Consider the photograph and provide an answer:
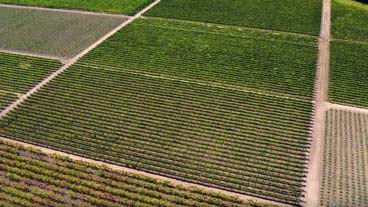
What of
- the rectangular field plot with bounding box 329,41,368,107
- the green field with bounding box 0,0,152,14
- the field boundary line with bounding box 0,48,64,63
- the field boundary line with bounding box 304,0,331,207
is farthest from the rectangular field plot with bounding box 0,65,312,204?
the green field with bounding box 0,0,152,14

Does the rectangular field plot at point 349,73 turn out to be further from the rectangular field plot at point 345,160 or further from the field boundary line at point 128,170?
the field boundary line at point 128,170

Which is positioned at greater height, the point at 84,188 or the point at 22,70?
the point at 22,70

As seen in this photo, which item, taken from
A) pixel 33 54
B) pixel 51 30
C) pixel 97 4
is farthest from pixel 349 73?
pixel 97 4

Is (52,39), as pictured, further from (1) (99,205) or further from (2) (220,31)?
(1) (99,205)

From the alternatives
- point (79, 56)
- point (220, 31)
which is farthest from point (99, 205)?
point (220, 31)

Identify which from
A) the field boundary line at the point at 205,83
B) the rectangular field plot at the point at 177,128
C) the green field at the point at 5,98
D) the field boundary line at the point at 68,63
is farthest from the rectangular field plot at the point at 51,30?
the green field at the point at 5,98

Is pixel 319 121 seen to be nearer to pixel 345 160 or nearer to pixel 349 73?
pixel 345 160
